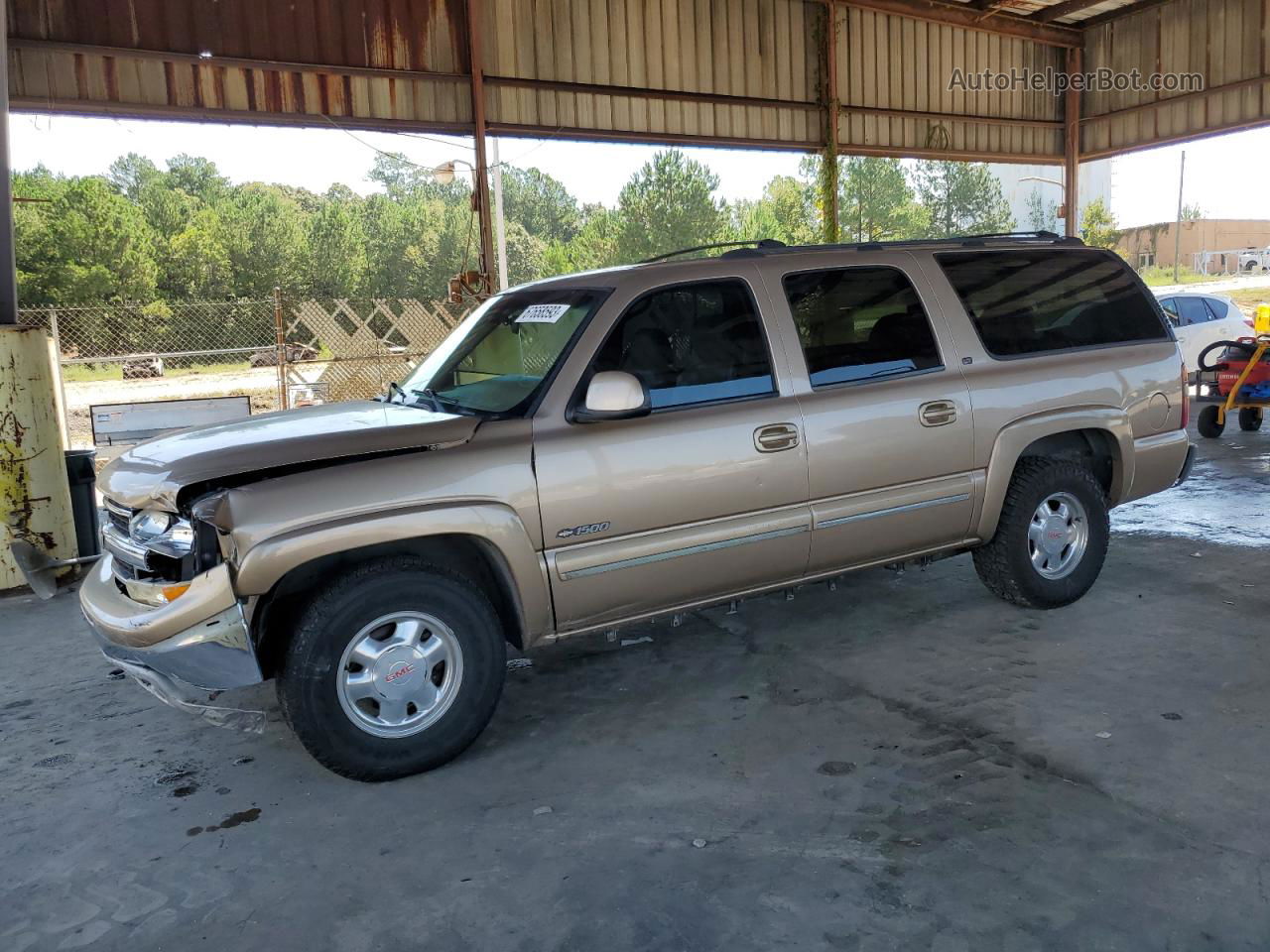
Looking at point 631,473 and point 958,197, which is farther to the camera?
point 958,197

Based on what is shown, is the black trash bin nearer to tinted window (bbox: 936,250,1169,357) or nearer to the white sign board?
the white sign board

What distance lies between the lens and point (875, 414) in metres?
4.74

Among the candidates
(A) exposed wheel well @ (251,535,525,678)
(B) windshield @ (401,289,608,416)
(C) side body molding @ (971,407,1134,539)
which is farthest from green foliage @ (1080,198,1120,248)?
(A) exposed wheel well @ (251,535,525,678)

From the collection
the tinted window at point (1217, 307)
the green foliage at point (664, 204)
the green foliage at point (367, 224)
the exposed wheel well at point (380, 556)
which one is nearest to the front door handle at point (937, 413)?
the exposed wheel well at point (380, 556)

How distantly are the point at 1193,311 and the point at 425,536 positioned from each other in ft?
50.7

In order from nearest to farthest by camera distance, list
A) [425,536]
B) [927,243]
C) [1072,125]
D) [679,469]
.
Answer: [425,536], [679,469], [927,243], [1072,125]

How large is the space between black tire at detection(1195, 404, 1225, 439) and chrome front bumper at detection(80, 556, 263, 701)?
11062 millimetres

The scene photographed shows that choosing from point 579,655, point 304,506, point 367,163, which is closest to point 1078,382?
point 579,655

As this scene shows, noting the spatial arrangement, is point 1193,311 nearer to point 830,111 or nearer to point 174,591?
point 830,111

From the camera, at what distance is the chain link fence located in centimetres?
1424

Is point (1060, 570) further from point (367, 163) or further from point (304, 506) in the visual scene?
point (367, 163)

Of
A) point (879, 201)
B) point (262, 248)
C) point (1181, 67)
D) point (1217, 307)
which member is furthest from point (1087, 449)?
point (879, 201)

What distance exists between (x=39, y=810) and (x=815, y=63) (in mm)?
14644

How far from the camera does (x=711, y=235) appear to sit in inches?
2729
